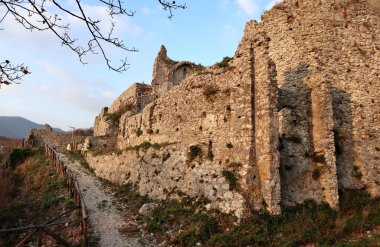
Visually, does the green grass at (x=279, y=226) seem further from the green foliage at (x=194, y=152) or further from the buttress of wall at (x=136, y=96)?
the buttress of wall at (x=136, y=96)

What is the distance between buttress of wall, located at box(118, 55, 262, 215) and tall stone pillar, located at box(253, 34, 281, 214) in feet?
1.10

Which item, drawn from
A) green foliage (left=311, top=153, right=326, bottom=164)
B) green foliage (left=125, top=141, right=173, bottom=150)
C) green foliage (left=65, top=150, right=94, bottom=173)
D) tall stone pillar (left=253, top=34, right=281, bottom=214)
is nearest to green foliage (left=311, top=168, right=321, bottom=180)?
green foliage (left=311, top=153, right=326, bottom=164)

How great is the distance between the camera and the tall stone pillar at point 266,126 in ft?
41.5

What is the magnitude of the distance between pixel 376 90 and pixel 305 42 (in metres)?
4.35

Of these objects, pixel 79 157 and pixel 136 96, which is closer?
pixel 79 157

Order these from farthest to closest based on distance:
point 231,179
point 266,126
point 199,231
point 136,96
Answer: point 136,96 < point 231,179 < point 266,126 < point 199,231

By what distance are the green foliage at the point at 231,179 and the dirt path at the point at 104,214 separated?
3.88m

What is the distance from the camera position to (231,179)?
44.7 ft

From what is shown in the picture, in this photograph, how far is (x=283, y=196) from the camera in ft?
43.6

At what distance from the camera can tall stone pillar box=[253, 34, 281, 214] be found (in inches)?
498

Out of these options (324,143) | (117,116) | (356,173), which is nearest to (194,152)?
(324,143)

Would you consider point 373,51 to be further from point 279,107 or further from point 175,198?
point 175,198

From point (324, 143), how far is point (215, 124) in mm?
4831

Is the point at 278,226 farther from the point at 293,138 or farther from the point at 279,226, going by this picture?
the point at 293,138
